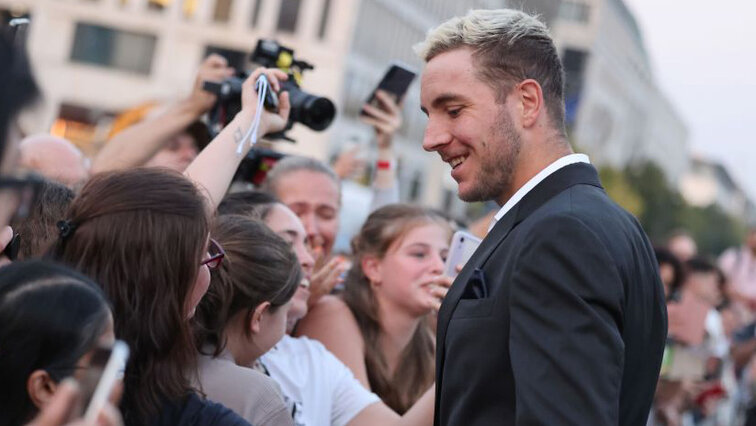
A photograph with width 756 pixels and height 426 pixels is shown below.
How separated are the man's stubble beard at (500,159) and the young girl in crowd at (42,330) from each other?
107 centimetres

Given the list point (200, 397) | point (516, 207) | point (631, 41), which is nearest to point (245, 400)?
point (200, 397)

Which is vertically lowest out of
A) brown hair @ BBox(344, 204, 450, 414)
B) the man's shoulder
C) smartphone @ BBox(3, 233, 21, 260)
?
brown hair @ BBox(344, 204, 450, 414)

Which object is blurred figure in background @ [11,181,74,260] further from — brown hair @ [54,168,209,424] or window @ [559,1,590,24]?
window @ [559,1,590,24]

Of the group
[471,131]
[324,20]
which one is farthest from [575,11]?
[471,131]

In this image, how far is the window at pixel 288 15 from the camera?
53.0 metres

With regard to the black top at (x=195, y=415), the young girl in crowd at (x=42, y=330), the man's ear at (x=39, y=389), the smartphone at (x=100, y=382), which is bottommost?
the black top at (x=195, y=415)

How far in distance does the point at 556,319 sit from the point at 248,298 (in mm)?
1421

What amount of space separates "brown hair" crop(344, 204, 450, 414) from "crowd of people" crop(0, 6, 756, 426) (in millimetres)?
12

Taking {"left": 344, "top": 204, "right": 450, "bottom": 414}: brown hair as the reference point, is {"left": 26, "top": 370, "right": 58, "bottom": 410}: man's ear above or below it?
above

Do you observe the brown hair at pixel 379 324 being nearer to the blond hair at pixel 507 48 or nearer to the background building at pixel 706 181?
the blond hair at pixel 507 48

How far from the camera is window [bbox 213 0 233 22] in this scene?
169 feet

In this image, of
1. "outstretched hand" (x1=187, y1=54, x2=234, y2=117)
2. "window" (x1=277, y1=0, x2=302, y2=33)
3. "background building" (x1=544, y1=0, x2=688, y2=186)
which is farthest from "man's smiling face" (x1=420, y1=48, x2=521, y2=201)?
"background building" (x1=544, y1=0, x2=688, y2=186)

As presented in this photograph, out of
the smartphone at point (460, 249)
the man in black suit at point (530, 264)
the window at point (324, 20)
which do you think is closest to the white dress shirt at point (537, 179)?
the man in black suit at point (530, 264)

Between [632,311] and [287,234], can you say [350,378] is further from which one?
[632,311]
